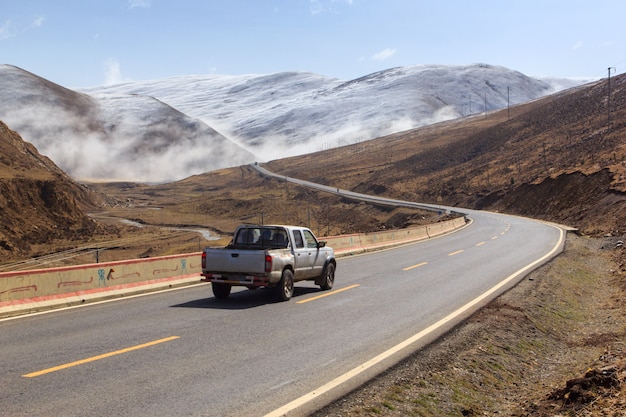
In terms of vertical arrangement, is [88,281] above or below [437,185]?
below

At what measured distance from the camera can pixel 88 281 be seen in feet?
46.7

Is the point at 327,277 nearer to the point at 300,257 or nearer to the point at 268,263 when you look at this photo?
the point at 300,257

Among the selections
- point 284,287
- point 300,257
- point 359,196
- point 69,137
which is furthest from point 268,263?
point 69,137

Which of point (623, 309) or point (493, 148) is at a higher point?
point (493, 148)

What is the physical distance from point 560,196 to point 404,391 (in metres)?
66.7

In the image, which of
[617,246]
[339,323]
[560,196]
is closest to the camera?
[339,323]

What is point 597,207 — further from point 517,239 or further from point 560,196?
point 517,239

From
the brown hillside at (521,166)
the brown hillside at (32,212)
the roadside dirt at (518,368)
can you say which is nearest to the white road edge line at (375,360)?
the roadside dirt at (518,368)

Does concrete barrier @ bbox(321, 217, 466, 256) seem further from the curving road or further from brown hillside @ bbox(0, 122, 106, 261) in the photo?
brown hillside @ bbox(0, 122, 106, 261)

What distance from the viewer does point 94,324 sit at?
1104 centimetres

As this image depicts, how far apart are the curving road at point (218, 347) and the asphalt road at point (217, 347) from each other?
0.06 ft

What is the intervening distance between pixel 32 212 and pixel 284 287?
51.7 m

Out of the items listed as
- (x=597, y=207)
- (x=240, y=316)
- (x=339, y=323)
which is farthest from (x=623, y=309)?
(x=597, y=207)

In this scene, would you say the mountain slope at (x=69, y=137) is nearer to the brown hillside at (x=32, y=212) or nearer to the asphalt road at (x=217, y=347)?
the brown hillside at (x=32, y=212)
